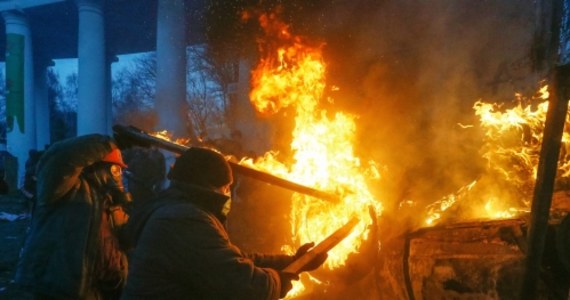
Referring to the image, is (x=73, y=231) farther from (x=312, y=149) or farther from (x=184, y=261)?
(x=312, y=149)

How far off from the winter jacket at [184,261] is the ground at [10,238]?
82.6 inches

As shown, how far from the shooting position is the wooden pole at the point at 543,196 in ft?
10.0

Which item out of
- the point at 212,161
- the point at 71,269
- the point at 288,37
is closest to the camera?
the point at 212,161

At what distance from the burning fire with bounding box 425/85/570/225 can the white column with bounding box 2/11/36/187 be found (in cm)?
1832

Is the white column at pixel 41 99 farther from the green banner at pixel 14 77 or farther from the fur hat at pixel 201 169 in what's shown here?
the fur hat at pixel 201 169

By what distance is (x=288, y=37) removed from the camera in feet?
34.9

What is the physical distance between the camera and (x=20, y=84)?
58.4ft

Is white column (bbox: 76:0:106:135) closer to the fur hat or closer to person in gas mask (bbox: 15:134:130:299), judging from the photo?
person in gas mask (bbox: 15:134:130:299)

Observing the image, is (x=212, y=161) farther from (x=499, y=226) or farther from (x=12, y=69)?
(x=12, y=69)

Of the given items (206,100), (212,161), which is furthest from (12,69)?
(212,161)

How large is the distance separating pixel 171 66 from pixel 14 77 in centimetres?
928

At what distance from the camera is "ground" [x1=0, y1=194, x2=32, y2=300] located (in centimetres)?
615

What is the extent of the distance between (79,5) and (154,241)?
656 inches

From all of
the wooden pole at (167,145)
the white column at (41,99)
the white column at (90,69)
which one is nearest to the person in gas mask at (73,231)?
the wooden pole at (167,145)
